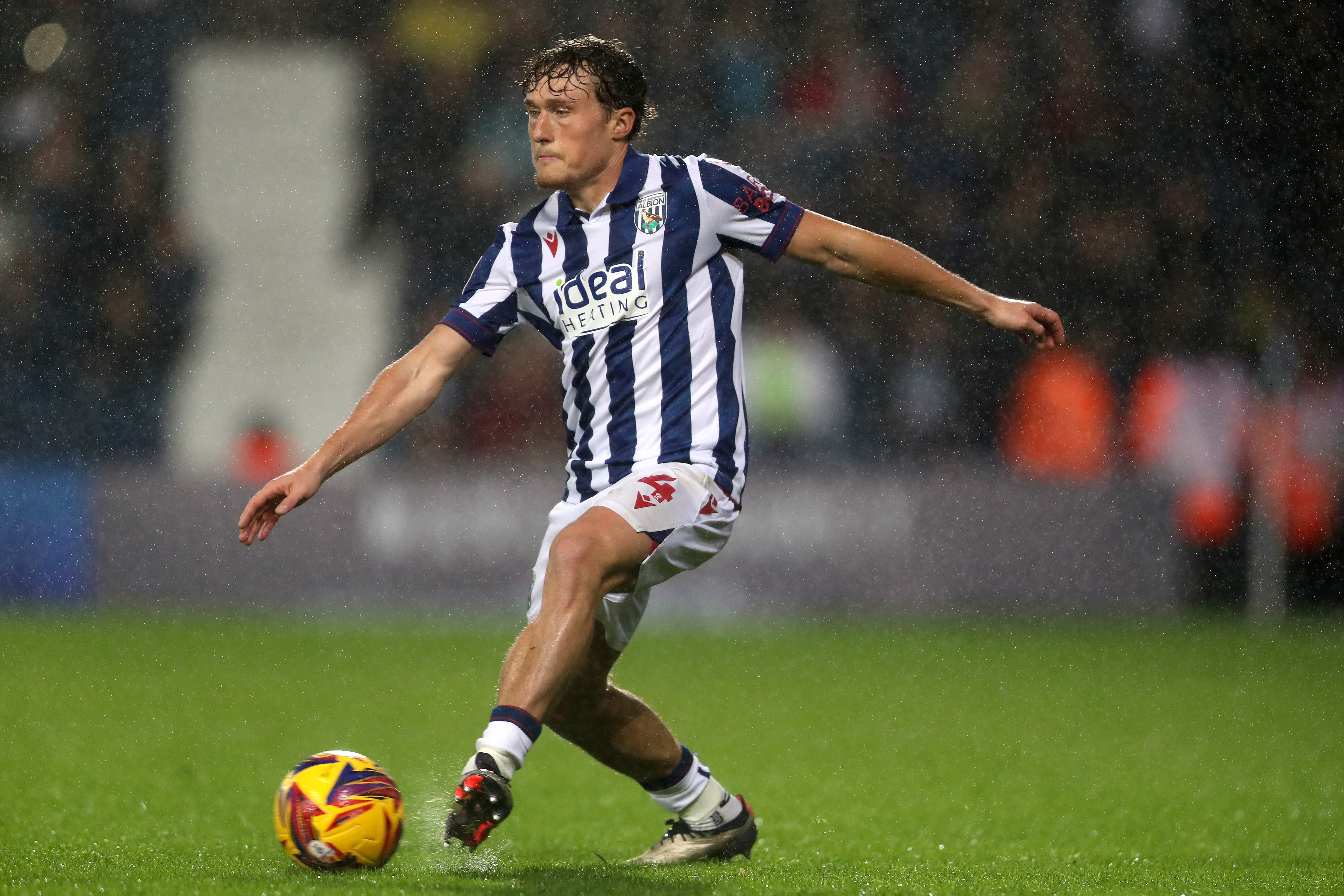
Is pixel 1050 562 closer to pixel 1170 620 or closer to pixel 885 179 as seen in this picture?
pixel 1170 620

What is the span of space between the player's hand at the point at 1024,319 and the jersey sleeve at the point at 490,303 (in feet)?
3.79

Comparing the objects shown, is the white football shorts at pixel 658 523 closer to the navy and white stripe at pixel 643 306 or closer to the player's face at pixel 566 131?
the navy and white stripe at pixel 643 306

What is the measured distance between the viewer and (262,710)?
7.00m

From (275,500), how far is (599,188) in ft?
3.56

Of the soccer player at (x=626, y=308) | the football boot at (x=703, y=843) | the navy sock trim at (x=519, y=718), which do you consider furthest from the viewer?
the football boot at (x=703, y=843)

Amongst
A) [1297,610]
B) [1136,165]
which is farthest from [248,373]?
[1297,610]

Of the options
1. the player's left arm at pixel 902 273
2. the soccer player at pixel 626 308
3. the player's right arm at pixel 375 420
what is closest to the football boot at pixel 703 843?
the soccer player at pixel 626 308

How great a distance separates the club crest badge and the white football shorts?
1.91 feet

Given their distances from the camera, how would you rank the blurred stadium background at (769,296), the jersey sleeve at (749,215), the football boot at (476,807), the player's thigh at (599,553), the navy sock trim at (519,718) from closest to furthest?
the football boot at (476,807) < the navy sock trim at (519,718) < the player's thigh at (599,553) < the jersey sleeve at (749,215) < the blurred stadium background at (769,296)

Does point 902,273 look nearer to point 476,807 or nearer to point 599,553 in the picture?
point 599,553

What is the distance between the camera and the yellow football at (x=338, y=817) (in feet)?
11.5

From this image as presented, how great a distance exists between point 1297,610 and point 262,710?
6641 mm

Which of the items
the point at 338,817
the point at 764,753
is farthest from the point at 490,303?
the point at 764,753

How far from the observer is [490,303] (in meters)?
3.86
